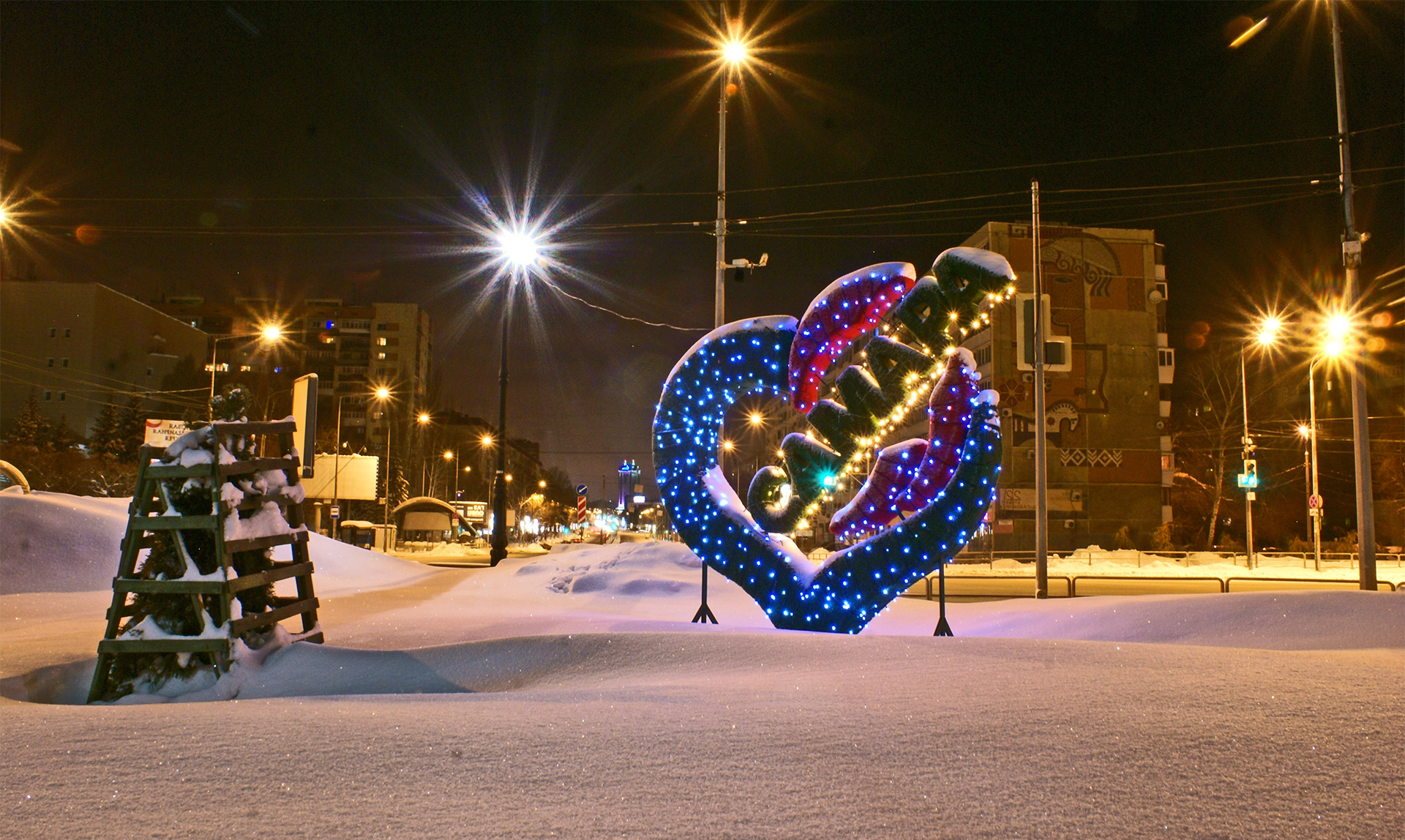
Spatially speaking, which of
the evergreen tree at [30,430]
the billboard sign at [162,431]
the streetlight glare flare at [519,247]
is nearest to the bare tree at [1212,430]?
the streetlight glare flare at [519,247]

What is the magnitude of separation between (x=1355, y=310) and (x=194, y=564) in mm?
18191

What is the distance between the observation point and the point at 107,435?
5838cm

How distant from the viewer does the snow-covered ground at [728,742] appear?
10.6 ft

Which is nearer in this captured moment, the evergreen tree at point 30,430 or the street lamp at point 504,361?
the street lamp at point 504,361

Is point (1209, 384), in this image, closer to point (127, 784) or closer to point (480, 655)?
point (480, 655)

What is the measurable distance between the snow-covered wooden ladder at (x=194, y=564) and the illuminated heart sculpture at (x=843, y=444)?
4.88m

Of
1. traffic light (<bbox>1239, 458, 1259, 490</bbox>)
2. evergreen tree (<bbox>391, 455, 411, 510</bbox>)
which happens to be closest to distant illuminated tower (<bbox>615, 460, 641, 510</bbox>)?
evergreen tree (<bbox>391, 455, 411, 510</bbox>)

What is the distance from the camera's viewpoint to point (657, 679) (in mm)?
6316

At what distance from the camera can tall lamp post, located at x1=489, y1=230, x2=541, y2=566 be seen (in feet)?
70.4

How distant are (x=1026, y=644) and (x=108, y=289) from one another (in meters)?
83.3

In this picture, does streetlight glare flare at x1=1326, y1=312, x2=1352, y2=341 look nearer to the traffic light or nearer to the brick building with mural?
the traffic light

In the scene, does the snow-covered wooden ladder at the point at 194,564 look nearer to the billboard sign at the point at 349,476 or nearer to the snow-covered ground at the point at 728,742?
the snow-covered ground at the point at 728,742

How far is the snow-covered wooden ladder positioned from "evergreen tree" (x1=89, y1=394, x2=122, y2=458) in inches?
2127

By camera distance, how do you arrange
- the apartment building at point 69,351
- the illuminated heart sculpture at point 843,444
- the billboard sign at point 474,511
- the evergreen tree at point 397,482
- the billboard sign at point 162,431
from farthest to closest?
1. the evergreen tree at point 397,482
2. the billboard sign at point 474,511
3. the apartment building at point 69,351
4. the billboard sign at point 162,431
5. the illuminated heart sculpture at point 843,444
